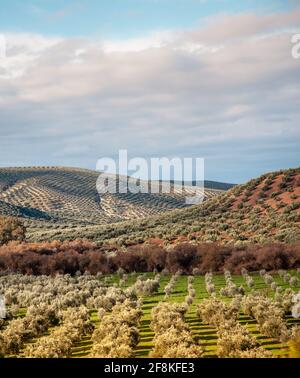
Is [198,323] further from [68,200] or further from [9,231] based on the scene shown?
[68,200]

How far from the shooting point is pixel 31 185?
164m

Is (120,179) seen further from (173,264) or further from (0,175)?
(173,264)

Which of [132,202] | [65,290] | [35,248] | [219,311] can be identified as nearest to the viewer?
[219,311]

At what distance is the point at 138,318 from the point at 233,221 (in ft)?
154

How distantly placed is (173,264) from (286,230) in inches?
702

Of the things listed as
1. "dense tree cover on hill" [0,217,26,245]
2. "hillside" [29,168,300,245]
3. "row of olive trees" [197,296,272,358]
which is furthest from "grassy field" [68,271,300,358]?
"dense tree cover on hill" [0,217,26,245]

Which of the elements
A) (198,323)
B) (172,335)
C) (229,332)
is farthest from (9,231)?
(172,335)

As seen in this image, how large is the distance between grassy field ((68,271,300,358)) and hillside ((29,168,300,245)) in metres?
18.3

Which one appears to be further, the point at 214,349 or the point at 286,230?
the point at 286,230

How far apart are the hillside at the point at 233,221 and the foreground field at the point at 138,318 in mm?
21235

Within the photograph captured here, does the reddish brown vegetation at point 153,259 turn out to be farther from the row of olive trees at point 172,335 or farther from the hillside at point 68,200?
the hillside at point 68,200

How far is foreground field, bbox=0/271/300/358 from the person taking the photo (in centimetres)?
2175

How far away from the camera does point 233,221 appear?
240ft
